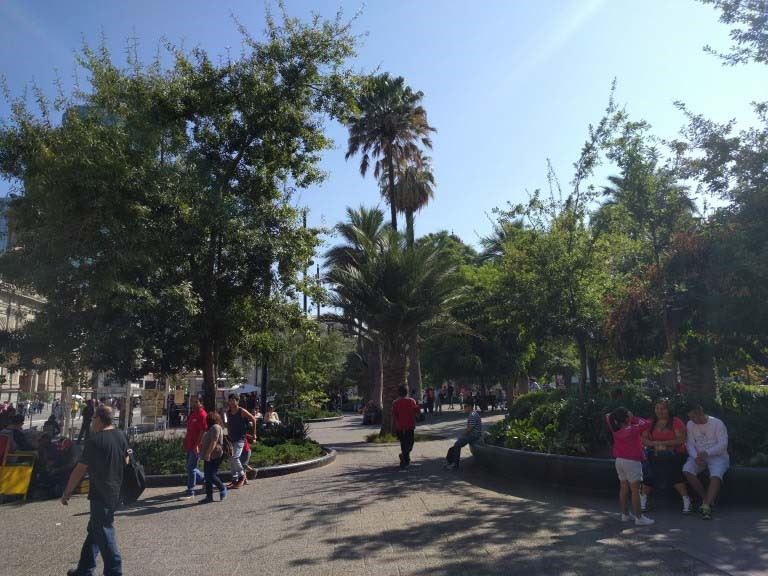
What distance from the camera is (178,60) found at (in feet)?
44.1

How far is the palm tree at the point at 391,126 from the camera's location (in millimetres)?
29016

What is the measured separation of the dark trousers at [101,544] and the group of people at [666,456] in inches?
219

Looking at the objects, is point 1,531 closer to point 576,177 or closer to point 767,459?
point 767,459

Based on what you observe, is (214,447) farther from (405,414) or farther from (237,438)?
(405,414)

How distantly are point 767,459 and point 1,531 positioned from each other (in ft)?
32.6

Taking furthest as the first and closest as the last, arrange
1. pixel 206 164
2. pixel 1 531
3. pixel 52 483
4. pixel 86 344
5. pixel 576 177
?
pixel 576 177
pixel 206 164
pixel 86 344
pixel 52 483
pixel 1 531

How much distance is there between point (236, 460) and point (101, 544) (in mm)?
5353

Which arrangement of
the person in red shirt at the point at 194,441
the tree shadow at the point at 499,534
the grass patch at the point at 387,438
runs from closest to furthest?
the tree shadow at the point at 499,534 < the person in red shirt at the point at 194,441 < the grass patch at the point at 387,438

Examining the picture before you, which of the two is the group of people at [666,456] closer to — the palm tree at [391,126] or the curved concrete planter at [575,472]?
the curved concrete planter at [575,472]

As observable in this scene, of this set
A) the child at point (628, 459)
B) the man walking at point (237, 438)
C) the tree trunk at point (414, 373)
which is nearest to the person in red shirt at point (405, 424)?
the man walking at point (237, 438)

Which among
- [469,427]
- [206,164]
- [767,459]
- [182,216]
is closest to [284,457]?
[469,427]

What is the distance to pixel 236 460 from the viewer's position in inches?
420

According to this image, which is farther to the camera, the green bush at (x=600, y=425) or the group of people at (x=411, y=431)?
the group of people at (x=411, y=431)

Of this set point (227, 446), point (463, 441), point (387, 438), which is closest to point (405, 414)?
point (463, 441)
